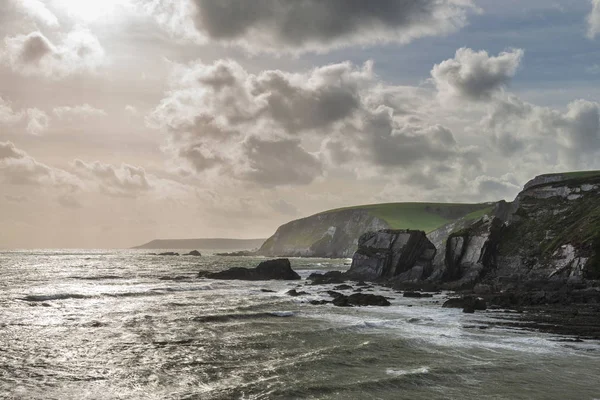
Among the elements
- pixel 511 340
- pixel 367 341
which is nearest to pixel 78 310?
pixel 367 341

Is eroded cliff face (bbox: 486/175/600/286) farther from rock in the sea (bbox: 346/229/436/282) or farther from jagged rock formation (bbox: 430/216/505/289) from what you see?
rock in the sea (bbox: 346/229/436/282)

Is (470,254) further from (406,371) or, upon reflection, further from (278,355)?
(278,355)

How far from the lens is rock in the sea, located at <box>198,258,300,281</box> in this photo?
97.4 m

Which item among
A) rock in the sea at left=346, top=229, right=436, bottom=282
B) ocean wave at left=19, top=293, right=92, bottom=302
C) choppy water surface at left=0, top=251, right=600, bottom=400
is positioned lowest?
ocean wave at left=19, top=293, right=92, bottom=302

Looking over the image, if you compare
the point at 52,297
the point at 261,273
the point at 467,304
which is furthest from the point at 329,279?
the point at 52,297

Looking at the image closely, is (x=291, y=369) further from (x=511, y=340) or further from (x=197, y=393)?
(x=511, y=340)

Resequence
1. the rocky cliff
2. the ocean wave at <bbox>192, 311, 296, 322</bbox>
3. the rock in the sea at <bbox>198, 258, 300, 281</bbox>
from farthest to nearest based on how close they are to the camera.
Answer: the rock in the sea at <bbox>198, 258, 300, 281</bbox> → the rocky cliff → the ocean wave at <bbox>192, 311, 296, 322</bbox>

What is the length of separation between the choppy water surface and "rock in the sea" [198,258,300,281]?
47309 mm

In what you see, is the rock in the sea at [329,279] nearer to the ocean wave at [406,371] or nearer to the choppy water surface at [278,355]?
the choppy water surface at [278,355]

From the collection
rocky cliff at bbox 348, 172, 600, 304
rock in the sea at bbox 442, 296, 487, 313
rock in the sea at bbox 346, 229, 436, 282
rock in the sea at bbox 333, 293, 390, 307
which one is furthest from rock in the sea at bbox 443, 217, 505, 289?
rock in the sea at bbox 333, 293, 390, 307

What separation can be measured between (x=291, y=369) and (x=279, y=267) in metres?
77.6

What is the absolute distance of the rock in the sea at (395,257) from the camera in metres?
90.9

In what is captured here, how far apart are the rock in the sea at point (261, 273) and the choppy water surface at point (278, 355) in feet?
155

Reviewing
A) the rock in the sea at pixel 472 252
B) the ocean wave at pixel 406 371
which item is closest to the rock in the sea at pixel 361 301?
the rock in the sea at pixel 472 252
